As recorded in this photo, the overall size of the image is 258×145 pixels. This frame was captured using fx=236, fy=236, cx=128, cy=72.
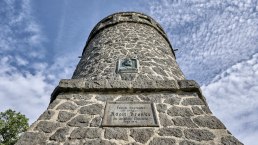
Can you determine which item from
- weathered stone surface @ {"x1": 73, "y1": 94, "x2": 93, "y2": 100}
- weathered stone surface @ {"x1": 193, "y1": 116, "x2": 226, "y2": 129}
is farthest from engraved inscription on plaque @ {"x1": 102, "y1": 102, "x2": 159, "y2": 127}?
weathered stone surface @ {"x1": 193, "y1": 116, "x2": 226, "y2": 129}

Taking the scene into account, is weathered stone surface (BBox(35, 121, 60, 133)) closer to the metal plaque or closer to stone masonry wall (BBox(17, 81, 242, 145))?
stone masonry wall (BBox(17, 81, 242, 145))

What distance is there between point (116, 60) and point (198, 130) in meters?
2.80

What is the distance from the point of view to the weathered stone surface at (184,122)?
12.1 ft

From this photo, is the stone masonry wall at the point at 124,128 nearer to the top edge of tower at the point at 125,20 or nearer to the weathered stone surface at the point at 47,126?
the weathered stone surface at the point at 47,126

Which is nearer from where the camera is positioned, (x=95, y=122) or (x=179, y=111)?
(x=95, y=122)

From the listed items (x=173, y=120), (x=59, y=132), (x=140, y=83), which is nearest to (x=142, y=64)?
(x=140, y=83)

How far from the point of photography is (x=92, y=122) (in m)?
3.77

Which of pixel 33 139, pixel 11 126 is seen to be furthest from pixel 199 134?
pixel 11 126

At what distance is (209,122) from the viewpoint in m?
3.76

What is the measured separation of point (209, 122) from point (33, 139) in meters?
2.70

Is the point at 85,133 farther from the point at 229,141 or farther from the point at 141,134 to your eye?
the point at 229,141

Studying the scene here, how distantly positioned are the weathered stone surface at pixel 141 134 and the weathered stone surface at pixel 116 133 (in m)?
0.11

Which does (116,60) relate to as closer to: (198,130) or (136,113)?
(136,113)

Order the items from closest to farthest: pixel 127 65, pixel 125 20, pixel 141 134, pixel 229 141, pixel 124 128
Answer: pixel 229 141
pixel 141 134
pixel 124 128
pixel 127 65
pixel 125 20
